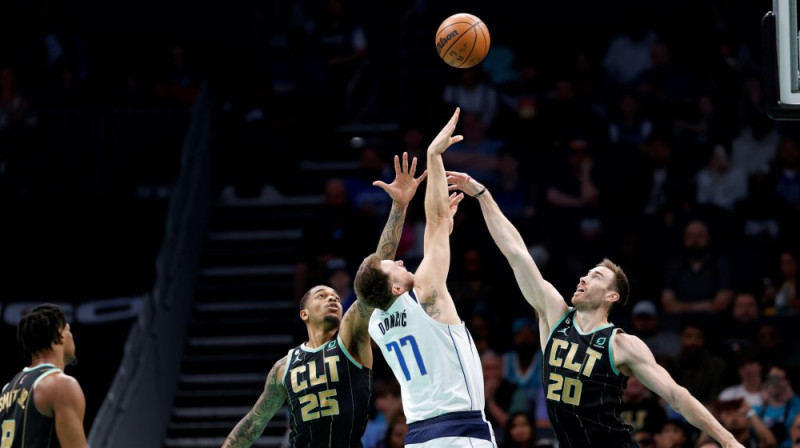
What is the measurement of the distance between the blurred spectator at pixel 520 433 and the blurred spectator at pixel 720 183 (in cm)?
404

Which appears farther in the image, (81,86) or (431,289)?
(81,86)

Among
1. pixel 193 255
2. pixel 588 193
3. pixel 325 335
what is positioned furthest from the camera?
pixel 193 255

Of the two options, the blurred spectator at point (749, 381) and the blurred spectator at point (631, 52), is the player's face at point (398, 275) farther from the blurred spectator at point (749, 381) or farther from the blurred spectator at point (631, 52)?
the blurred spectator at point (631, 52)

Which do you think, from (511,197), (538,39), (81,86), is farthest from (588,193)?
(81,86)

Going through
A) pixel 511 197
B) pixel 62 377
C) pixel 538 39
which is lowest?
pixel 62 377

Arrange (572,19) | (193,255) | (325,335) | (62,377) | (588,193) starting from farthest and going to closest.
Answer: (572,19) < (193,255) < (588,193) < (325,335) < (62,377)

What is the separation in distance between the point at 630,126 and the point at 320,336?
8120 millimetres

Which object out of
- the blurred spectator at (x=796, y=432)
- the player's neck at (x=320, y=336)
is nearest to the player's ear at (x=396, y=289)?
the player's neck at (x=320, y=336)

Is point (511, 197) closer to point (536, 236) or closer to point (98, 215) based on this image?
point (536, 236)

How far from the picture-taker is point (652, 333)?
44.3 feet

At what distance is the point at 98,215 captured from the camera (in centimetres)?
1614

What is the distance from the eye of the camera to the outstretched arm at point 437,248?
880cm

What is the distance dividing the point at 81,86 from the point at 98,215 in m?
2.70

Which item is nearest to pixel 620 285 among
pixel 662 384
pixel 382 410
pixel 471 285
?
pixel 662 384
